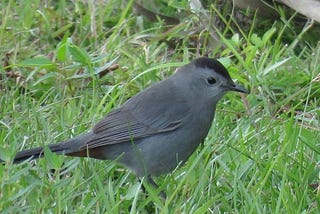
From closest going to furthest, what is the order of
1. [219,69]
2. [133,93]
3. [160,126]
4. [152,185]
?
[152,185], [160,126], [219,69], [133,93]

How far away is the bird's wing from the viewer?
5379 millimetres

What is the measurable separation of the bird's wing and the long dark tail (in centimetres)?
4

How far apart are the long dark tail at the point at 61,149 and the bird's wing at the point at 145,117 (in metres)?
0.04

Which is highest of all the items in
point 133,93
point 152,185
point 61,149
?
point 61,149

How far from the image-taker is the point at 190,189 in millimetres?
4887

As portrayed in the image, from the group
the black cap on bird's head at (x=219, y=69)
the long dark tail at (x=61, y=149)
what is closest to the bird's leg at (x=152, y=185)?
the long dark tail at (x=61, y=149)

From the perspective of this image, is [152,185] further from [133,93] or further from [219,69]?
[133,93]

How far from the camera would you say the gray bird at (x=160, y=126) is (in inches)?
209

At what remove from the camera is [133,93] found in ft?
21.2

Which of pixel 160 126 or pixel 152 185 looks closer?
pixel 152 185

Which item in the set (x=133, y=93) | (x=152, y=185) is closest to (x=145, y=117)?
(x=152, y=185)

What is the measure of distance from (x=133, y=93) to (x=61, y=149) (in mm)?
1289

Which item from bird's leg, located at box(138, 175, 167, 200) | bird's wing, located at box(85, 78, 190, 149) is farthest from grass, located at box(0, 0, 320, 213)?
bird's wing, located at box(85, 78, 190, 149)

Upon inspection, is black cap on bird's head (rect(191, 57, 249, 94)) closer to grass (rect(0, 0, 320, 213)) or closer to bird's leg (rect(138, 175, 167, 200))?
grass (rect(0, 0, 320, 213))
